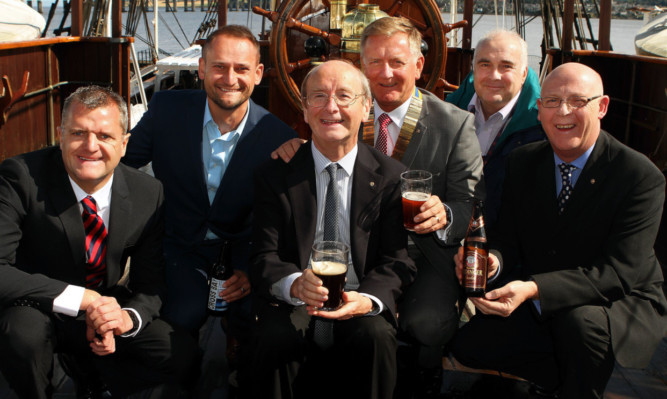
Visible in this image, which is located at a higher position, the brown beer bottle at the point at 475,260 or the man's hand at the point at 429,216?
the man's hand at the point at 429,216

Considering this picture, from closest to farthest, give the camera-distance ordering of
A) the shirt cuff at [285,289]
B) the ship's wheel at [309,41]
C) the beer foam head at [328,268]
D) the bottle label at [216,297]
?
the beer foam head at [328,268] → the shirt cuff at [285,289] → the bottle label at [216,297] → the ship's wheel at [309,41]

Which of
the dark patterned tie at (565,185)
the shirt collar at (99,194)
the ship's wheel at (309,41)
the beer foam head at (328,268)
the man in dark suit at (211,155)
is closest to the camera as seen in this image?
the beer foam head at (328,268)

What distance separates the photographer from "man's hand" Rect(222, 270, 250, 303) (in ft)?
7.89

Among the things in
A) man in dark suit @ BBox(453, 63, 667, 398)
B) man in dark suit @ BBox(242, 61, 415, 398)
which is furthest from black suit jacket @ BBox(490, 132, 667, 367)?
man in dark suit @ BBox(242, 61, 415, 398)

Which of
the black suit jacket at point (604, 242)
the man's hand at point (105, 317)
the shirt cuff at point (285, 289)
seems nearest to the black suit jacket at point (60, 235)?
the man's hand at point (105, 317)

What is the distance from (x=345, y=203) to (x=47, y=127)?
387 cm

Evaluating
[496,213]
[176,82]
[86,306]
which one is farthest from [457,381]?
[176,82]

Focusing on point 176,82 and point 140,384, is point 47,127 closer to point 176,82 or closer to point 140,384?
point 140,384

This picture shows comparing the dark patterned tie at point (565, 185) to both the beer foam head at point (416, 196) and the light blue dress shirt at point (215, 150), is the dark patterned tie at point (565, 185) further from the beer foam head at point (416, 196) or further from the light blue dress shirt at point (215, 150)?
the light blue dress shirt at point (215, 150)

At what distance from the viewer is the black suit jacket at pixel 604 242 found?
2.03 meters

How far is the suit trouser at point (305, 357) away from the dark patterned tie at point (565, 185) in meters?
0.78

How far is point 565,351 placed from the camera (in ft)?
6.64

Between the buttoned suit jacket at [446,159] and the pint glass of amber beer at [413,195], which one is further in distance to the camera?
the buttoned suit jacket at [446,159]

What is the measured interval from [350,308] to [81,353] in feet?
3.17
